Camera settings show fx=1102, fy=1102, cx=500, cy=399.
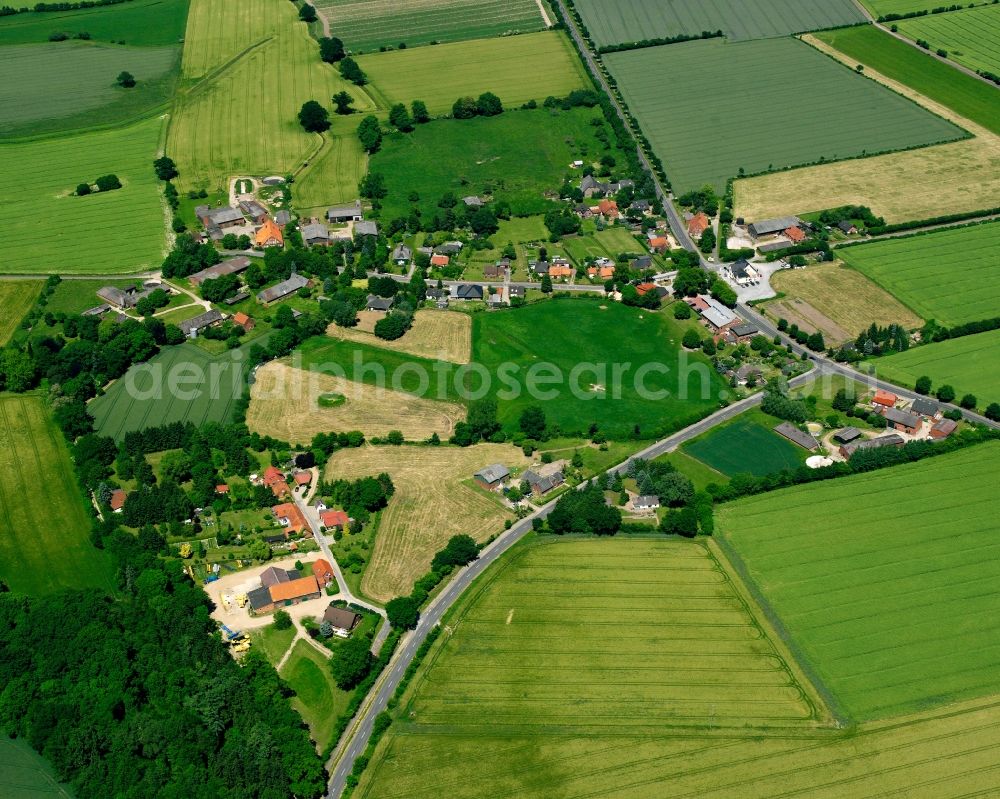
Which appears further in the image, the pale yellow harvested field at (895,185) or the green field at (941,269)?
the pale yellow harvested field at (895,185)

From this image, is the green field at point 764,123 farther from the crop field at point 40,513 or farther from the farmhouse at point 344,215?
the crop field at point 40,513

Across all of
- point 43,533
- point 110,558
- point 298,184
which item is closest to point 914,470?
point 110,558

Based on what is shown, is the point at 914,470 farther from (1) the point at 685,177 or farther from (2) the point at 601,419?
(1) the point at 685,177

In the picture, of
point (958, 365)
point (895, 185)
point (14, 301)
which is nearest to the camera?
point (958, 365)

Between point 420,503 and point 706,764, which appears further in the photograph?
point 420,503

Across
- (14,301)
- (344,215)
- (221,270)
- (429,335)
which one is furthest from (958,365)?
(14,301)

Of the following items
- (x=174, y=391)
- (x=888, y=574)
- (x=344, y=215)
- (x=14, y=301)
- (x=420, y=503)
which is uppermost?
(x=344, y=215)

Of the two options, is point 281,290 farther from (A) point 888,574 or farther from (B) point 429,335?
(A) point 888,574

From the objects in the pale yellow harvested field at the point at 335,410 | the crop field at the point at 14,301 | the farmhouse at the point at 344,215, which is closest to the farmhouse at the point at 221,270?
the farmhouse at the point at 344,215
